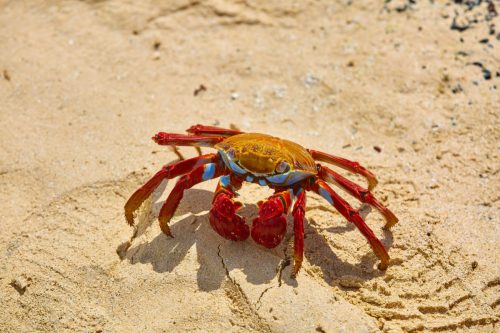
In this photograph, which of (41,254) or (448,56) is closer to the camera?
(41,254)

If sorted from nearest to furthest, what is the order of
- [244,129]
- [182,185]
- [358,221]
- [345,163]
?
1. [358,221]
2. [182,185]
3. [345,163]
4. [244,129]

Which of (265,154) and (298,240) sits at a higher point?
(265,154)

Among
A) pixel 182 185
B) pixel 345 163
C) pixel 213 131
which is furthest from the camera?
pixel 213 131

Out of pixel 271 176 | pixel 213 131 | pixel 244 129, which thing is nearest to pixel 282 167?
pixel 271 176

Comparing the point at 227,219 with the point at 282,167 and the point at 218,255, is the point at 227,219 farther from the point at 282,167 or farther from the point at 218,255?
the point at 282,167

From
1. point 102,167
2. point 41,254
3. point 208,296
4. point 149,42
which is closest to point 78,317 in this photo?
point 41,254

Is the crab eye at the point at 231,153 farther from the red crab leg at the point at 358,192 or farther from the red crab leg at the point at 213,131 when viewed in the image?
the red crab leg at the point at 358,192

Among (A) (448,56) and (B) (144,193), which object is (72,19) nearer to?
(B) (144,193)

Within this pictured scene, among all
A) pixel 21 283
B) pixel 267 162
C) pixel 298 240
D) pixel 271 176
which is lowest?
pixel 21 283
